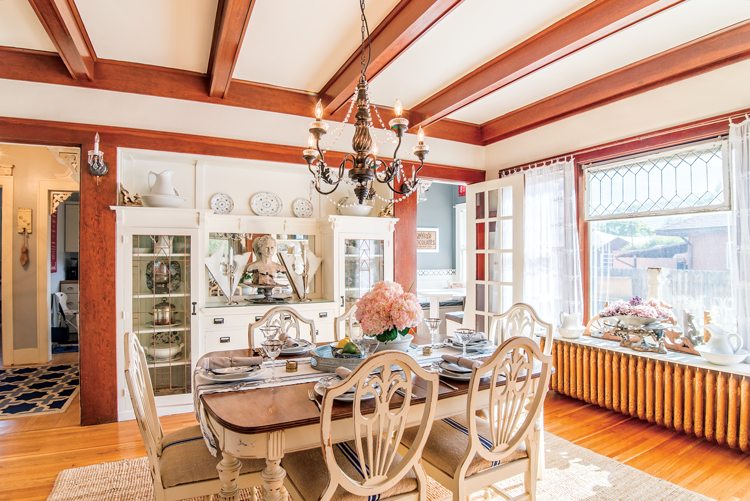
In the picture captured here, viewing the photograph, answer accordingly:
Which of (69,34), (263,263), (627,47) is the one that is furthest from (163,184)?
(627,47)

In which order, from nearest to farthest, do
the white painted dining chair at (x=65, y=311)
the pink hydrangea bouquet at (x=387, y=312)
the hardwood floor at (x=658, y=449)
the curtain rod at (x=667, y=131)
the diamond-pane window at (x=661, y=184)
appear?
the pink hydrangea bouquet at (x=387, y=312) < the hardwood floor at (x=658, y=449) < the curtain rod at (x=667, y=131) < the diamond-pane window at (x=661, y=184) < the white painted dining chair at (x=65, y=311)

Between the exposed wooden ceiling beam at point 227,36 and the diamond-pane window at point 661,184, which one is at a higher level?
the exposed wooden ceiling beam at point 227,36

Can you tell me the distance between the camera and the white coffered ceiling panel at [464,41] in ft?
7.56

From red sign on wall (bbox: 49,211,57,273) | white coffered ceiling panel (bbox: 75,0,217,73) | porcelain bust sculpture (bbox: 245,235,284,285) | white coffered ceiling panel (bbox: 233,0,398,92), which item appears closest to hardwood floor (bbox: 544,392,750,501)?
porcelain bust sculpture (bbox: 245,235,284,285)

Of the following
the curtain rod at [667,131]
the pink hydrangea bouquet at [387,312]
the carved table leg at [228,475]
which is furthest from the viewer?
the curtain rod at [667,131]

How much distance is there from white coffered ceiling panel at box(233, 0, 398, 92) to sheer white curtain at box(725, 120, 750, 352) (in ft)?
7.68

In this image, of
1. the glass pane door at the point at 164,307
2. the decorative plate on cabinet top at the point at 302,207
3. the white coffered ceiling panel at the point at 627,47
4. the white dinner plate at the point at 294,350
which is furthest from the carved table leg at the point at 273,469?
the decorative plate on cabinet top at the point at 302,207

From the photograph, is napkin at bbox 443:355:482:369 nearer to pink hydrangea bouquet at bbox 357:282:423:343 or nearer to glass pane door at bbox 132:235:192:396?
pink hydrangea bouquet at bbox 357:282:423:343

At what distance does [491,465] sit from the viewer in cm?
168

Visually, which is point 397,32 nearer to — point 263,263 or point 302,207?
point 302,207

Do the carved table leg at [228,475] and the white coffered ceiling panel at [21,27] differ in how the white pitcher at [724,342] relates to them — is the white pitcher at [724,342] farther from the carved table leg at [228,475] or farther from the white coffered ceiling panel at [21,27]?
the white coffered ceiling panel at [21,27]

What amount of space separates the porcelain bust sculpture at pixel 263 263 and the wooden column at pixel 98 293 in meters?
1.14

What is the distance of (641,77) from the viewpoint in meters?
3.01

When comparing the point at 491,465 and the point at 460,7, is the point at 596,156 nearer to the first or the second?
the point at 460,7
